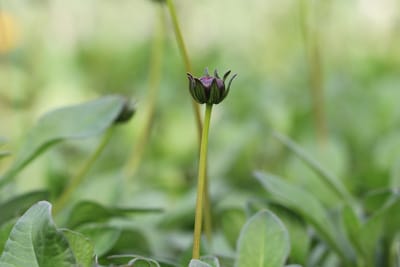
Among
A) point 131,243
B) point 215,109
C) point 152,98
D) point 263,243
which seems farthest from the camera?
point 215,109

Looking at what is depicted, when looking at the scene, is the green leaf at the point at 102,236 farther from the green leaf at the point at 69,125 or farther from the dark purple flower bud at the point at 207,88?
the dark purple flower bud at the point at 207,88

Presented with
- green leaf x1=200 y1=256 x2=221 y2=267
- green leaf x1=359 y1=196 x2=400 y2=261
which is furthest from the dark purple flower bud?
green leaf x1=359 y1=196 x2=400 y2=261

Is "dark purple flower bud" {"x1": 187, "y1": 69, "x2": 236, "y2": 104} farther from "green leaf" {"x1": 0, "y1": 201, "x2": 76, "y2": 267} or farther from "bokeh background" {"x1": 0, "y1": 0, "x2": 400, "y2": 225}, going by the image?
"bokeh background" {"x1": 0, "y1": 0, "x2": 400, "y2": 225}

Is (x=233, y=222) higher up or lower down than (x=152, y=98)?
lower down

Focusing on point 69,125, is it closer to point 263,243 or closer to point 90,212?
point 90,212

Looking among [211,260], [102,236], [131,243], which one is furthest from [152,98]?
[211,260]

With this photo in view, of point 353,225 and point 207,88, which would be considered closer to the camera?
point 207,88

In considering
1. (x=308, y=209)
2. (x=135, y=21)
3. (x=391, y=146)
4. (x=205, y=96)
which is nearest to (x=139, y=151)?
(x=391, y=146)
